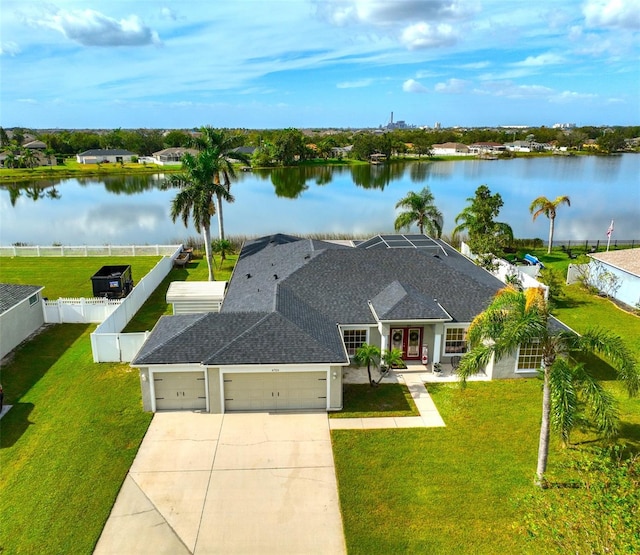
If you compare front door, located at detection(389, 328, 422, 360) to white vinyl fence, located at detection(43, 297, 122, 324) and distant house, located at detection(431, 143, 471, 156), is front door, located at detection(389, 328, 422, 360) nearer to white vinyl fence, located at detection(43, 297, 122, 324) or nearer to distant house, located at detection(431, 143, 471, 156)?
white vinyl fence, located at detection(43, 297, 122, 324)

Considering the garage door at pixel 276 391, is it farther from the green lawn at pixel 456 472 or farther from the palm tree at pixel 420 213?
the palm tree at pixel 420 213

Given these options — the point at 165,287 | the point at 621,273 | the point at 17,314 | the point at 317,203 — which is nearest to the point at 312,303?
the point at 17,314

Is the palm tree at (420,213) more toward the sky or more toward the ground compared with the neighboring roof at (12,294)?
more toward the sky

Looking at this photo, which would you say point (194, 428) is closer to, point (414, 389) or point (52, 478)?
point (52, 478)

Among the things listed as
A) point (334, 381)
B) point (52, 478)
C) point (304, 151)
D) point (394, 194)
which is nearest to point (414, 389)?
point (334, 381)

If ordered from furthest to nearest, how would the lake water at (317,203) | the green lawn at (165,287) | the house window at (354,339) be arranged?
the lake water at (317,203) < the green lawn at (165,287) < the house window at (354,339)

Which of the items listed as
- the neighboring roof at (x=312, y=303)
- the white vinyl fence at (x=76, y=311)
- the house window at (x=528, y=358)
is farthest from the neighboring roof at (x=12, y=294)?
the house window at (x=528, y=358)
